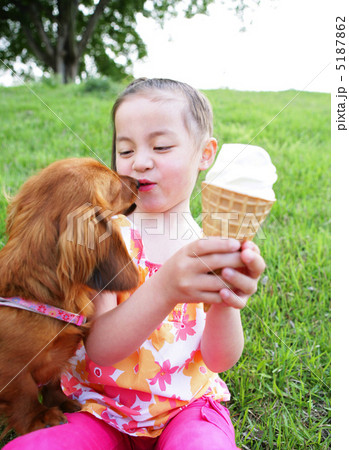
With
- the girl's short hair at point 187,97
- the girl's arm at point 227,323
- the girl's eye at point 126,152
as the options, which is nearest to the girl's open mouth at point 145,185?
the girl's eye at point 126,152

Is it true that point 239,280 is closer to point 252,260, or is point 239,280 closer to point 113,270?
point 252,260

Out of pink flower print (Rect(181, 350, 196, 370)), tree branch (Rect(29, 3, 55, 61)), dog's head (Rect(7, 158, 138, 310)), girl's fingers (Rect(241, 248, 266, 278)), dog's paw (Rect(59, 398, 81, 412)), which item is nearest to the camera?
girl's fingers (Rect(241, 248, 266, 278))

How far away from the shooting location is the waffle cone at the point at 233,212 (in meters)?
1.10

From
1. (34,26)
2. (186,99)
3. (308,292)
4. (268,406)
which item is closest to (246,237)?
(186,99)

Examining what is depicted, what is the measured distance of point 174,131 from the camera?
1463mm

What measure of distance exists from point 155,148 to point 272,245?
1.62m

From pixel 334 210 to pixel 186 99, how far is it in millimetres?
1538

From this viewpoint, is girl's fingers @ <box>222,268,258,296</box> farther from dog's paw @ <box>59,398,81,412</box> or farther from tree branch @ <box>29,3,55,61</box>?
tree branch @ <box>29,3,55,61</box>

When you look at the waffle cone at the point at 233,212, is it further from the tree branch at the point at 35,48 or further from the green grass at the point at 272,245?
the tree branch at the point at 35,48

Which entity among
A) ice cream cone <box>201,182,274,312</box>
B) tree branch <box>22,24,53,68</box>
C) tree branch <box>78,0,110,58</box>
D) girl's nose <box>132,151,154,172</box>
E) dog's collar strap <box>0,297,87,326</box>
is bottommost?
dog's collar strap <box>0,297,87,326</box>

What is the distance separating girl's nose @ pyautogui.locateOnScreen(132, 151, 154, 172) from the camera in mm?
1432

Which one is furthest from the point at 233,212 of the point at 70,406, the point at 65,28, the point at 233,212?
the point at 65,28

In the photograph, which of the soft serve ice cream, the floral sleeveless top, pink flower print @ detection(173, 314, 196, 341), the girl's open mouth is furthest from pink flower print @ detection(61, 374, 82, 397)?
the soft serve ice cream

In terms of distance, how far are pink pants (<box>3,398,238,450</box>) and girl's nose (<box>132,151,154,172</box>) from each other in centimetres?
89
